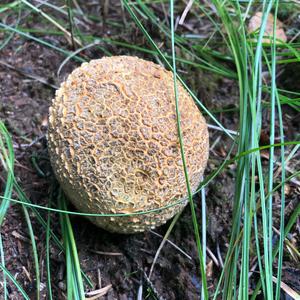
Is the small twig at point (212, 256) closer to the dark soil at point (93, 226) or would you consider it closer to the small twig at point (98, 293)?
the dark soil at point (93, 226)

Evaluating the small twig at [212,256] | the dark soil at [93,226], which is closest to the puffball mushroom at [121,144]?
the dark soil at [93,226]

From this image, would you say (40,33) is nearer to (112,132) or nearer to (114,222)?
(112,132)

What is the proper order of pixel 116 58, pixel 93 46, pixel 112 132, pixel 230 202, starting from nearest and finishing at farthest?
pixel 112 132 → pixel 116 58 → pixel 230 202 → pixel 93 46

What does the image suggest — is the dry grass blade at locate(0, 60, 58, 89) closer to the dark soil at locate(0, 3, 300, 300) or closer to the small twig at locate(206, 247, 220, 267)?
the dark soil at locate(0, 3, 300, 300)

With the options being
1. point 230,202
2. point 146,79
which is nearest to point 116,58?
point 146,79

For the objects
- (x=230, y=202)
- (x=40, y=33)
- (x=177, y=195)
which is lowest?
(x=230, y=202)

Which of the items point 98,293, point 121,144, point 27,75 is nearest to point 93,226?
point 98,293
